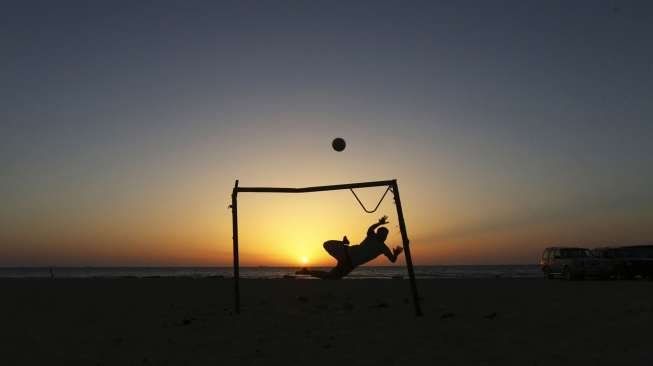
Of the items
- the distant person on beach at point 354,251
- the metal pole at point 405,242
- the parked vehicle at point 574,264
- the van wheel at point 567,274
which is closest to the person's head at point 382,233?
the distant person on beach at point 354,251

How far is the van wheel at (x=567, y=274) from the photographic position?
3541cm

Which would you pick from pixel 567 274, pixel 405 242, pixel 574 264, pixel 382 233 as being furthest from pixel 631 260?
pixel 382 233

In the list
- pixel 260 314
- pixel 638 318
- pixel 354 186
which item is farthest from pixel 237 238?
pixel 638 318

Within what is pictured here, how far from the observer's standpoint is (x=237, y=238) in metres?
17.7

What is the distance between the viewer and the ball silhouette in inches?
649

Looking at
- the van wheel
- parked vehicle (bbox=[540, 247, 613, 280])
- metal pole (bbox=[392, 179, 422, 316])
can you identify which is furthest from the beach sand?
the van wheel

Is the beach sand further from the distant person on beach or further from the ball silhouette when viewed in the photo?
the ball silhouette

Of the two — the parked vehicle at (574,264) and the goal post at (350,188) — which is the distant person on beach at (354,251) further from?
the parked vehicle at (574,264)

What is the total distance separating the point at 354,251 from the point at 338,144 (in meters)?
3.40

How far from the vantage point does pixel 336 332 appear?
1348cm

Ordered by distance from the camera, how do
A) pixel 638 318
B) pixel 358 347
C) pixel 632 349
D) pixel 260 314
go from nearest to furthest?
1. pixel 632 349
2. pixel 358 347
3. pixel 638 318
4. pixel 260 314

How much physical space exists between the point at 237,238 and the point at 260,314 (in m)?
2.43

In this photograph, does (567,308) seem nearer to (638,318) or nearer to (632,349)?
(638,318)

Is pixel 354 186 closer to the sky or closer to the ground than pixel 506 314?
closer to the sky
